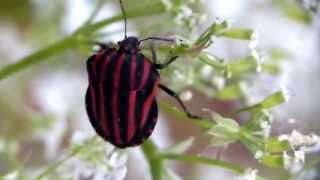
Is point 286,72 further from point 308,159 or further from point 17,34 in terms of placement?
point 17,34

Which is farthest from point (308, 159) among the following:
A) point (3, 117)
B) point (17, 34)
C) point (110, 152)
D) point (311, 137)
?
point (17, 34)

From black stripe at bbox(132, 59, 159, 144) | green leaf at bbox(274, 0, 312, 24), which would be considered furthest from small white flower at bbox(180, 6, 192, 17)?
green leaf at bbox(274, 0, 312, 24)

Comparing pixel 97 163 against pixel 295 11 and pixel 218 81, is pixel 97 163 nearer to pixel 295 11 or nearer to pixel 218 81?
pixel 218 81

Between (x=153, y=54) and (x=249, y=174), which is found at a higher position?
(x=153, y=54)

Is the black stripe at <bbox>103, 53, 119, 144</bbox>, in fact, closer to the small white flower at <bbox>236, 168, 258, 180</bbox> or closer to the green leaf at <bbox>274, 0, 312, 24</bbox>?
the small white flower at <bbox>236, 168, 258, 180</bbox>

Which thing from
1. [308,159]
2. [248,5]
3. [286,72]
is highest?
[248,5]

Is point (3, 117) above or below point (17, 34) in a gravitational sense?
below

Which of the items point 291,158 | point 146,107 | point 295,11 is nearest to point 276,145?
point 291,158
